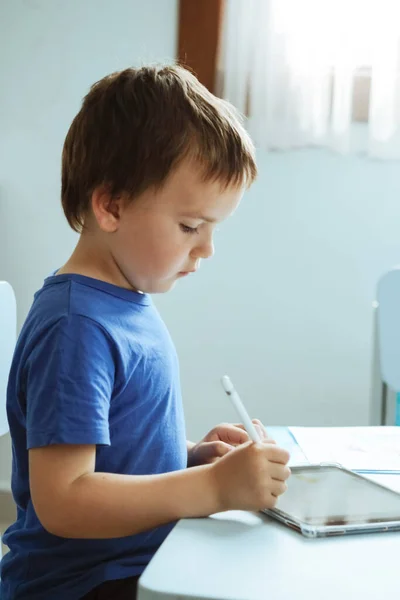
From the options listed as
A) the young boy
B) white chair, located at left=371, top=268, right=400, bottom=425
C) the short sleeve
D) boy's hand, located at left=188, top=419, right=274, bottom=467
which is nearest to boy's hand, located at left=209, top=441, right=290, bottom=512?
the young boy

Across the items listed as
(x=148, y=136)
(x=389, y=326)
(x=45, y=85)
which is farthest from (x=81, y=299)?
(x=45, y=85)

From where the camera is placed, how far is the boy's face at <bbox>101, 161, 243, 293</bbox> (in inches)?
31.8

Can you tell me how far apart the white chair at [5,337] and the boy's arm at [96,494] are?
1.41ft

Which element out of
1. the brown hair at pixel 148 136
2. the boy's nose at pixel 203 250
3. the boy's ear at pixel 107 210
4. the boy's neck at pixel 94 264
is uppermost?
the brown hair at pixel 148 136

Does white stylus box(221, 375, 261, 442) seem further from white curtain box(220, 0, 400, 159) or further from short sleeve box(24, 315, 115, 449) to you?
white curtain box(220, 0, 400, 159)

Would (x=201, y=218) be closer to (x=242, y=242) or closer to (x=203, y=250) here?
(x=203, y=250)

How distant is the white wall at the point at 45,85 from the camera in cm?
218

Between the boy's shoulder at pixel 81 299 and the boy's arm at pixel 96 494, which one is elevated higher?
the boy's shoulder at pixel 81 299

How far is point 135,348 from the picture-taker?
2.64 ft

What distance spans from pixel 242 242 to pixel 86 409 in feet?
4.88

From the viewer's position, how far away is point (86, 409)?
0.70 metres

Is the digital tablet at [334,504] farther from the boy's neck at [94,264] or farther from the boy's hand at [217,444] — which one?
the boy's neck at [94,264]

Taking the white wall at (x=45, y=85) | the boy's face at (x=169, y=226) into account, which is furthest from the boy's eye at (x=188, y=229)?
the white wall at (x=45, y=85)

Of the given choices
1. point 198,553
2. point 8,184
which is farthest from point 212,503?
point 8,184
